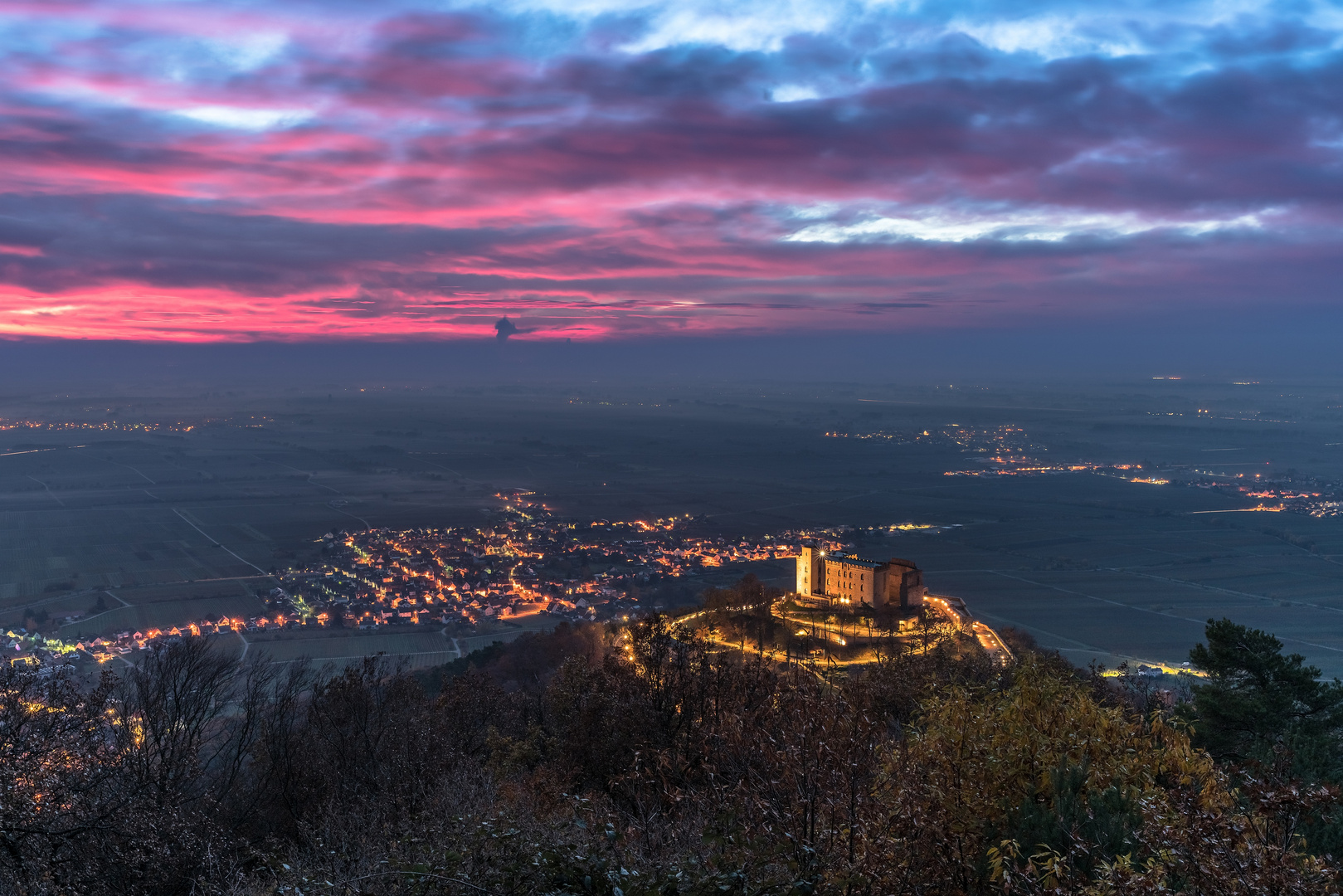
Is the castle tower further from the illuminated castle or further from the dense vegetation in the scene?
the dense vegetation

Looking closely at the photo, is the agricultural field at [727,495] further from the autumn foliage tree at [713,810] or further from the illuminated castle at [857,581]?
the autumn foliage tree at [713,810]

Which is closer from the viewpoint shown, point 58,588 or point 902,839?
point 902,839

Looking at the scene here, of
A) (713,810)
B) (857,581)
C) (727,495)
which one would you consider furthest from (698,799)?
(727,495)

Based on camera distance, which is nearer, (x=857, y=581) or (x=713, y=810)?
(x=713, y=810)

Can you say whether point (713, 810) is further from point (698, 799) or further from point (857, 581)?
point (857, 581)

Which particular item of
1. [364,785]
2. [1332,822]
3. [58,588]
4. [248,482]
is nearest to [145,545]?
[58,588]

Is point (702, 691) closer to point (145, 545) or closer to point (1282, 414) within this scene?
point (145, 545)
